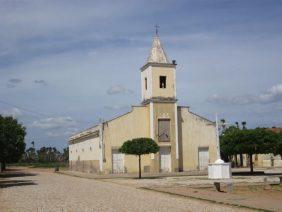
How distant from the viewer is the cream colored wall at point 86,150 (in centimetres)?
5094

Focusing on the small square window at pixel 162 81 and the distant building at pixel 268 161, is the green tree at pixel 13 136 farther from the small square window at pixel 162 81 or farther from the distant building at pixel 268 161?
the distant building at pixel 268 161

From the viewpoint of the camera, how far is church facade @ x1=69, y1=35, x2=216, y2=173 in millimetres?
48375

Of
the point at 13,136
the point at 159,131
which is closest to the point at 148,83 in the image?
the point at 159,131

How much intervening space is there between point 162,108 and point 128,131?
408cm

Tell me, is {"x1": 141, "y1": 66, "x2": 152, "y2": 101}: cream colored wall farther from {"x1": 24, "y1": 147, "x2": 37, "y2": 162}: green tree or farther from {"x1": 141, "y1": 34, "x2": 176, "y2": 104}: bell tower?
{"x1": 24, "y1": 147, "x2": 37, "y2": 162}: green tree

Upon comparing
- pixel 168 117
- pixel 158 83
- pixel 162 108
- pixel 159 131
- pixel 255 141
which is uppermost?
pixel 158 83

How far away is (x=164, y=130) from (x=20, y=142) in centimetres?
2016

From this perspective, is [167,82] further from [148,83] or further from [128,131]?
[128,131]

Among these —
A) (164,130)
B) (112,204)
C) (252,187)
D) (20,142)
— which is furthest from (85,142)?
(112,204)

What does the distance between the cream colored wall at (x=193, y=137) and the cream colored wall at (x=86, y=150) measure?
28.8ft

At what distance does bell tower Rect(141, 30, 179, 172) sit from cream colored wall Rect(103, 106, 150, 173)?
93 centimetres

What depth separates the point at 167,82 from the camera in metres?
49.8

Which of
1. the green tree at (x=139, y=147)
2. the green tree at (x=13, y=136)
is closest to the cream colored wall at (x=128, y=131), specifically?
the green tree at (x=139, y=147)

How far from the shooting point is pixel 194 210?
50.1 feet
